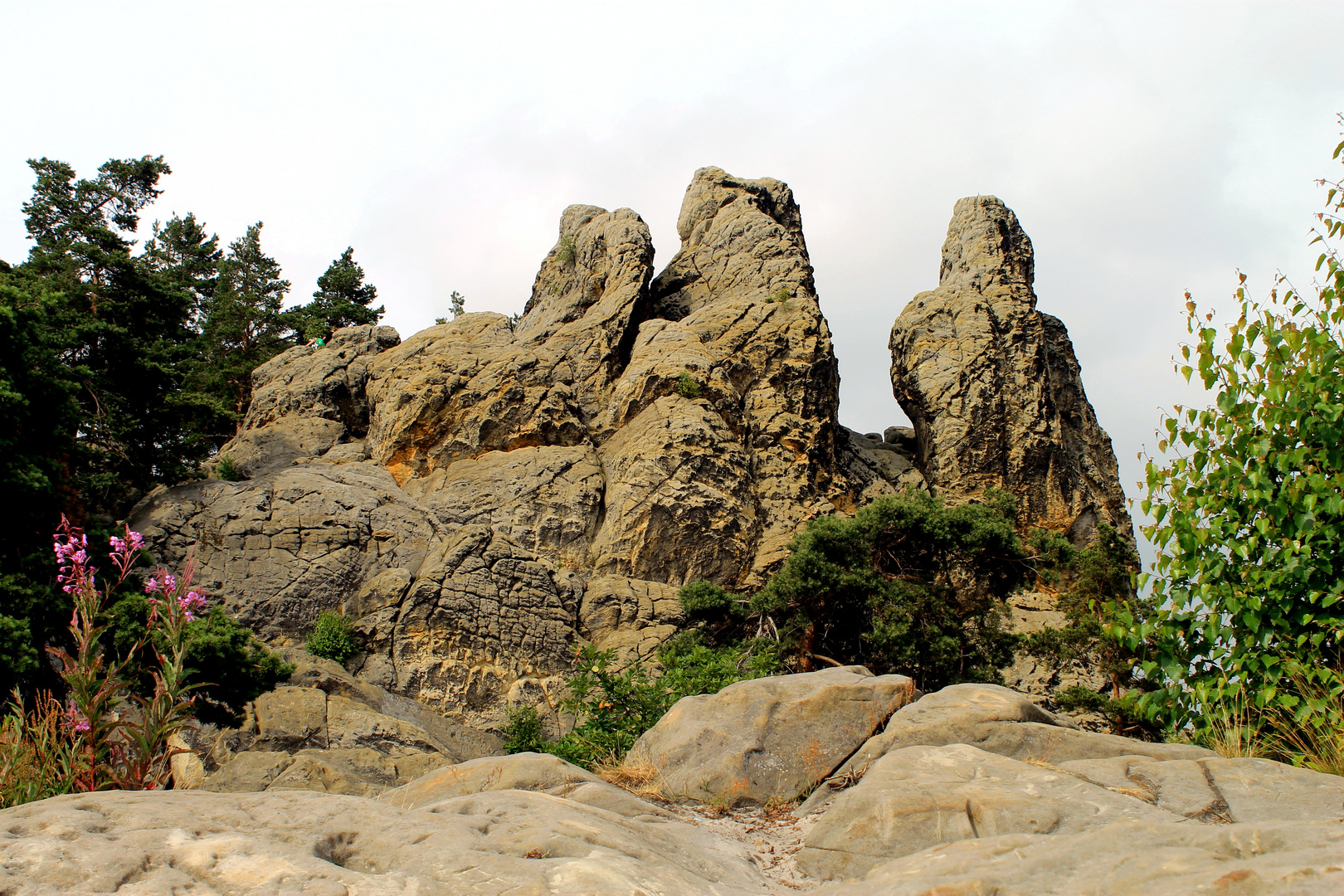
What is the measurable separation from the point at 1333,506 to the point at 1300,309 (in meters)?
1.62

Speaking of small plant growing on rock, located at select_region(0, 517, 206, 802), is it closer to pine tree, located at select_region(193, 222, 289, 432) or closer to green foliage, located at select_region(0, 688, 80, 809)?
green foliage, located at select_region(0, 688, 80, 809)

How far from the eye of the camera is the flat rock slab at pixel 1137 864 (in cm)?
285

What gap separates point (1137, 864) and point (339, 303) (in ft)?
145

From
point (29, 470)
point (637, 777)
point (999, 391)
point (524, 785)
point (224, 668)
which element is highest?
point (999, 391)

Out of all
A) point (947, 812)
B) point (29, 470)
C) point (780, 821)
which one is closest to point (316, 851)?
point (947, 812)

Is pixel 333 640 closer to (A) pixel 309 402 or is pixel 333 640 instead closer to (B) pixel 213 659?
(B) pixel 213 659

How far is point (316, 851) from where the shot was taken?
4.15 meters

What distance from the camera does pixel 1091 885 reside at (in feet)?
10.5

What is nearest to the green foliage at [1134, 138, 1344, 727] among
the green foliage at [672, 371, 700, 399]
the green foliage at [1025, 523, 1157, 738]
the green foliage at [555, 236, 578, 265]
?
the green foliage at [1025, 523, 1157, 738]

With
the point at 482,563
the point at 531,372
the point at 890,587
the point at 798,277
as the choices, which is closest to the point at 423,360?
the point at 531,372

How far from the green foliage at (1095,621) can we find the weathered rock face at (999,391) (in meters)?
10.9

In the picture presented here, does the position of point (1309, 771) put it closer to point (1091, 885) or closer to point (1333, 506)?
point (1333, 506)

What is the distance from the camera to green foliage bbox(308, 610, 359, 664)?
60.3ft

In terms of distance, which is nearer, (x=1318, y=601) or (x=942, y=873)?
(x=942, y=873)
